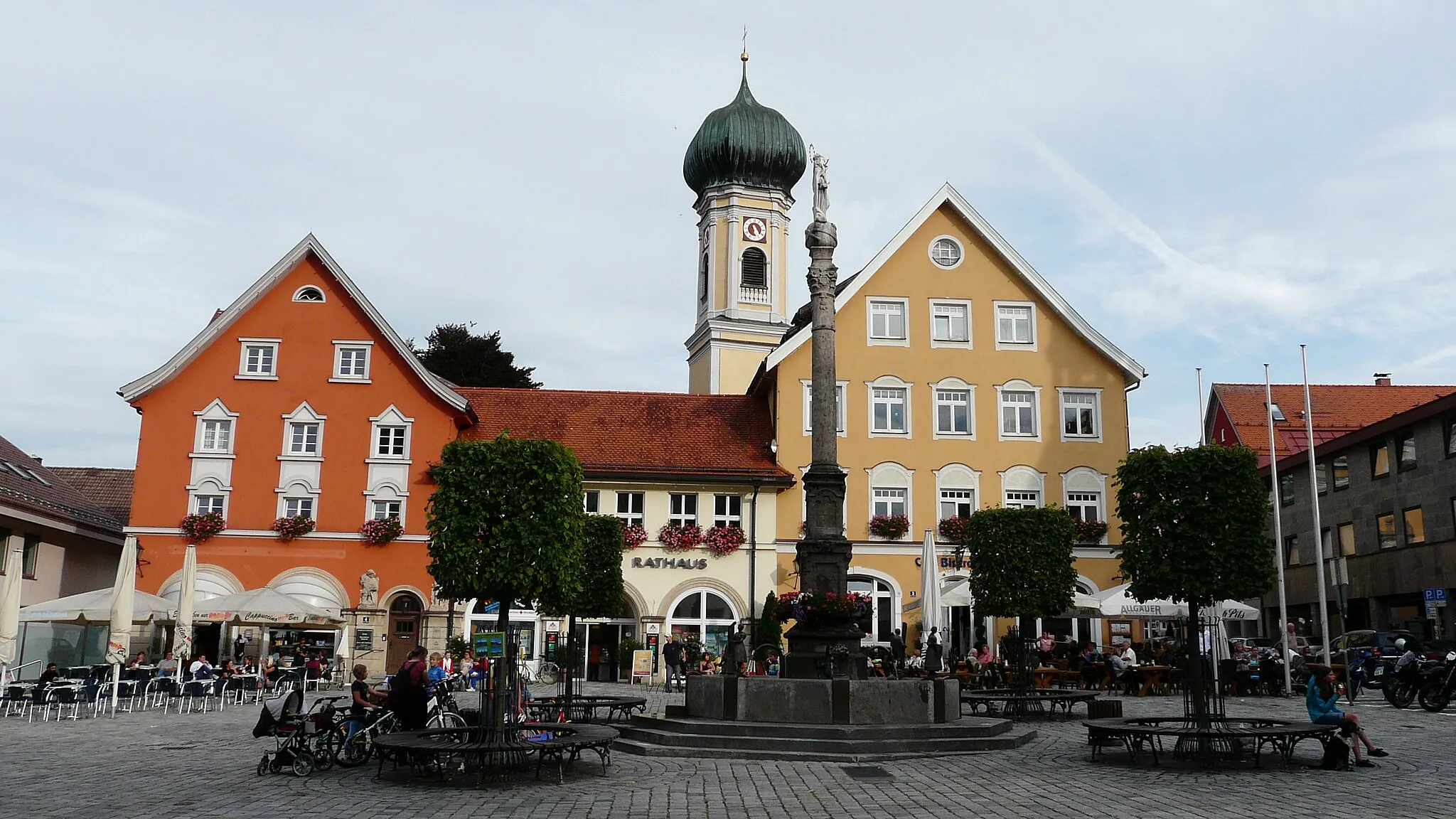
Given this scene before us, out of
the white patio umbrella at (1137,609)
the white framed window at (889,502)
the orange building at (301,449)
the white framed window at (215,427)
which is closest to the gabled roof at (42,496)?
Result: the orange building at (301,449)

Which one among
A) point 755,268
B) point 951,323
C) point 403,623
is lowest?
point 403,623

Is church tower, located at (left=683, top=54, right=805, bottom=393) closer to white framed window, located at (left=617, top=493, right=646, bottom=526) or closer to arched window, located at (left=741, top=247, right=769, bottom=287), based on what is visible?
arched window, located at (left=741, top=247, right=769, bottom=287)

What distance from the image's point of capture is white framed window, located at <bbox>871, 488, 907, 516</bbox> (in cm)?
3584

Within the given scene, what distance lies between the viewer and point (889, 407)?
36.7m

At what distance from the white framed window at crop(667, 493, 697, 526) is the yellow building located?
8.28ft

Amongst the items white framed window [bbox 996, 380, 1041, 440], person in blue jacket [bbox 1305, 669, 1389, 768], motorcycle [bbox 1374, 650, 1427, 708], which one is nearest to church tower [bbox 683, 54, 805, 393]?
white framed window [bbox 996, 380, 1041, 440]

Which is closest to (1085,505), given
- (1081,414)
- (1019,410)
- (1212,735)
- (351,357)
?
(1081,414)

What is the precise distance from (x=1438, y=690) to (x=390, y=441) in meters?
26.3

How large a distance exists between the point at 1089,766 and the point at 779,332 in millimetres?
41979

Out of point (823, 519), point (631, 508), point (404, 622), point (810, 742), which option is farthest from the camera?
point (631, 508)

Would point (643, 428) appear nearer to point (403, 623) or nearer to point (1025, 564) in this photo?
point (403, 623)

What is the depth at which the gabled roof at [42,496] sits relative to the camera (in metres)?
31.0

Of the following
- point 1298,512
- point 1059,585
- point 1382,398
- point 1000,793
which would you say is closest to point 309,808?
point 1000,793

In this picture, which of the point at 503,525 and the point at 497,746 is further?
the point at 503,525
